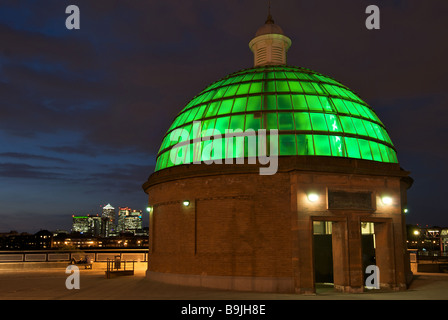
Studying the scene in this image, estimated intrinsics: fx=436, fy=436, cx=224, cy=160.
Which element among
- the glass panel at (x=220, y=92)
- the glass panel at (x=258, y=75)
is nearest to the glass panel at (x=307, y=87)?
the glass panel at (x=258, y=75)

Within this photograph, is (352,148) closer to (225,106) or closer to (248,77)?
(225,106)

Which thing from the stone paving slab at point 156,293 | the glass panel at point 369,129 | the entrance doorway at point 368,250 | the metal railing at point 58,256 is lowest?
the stone paving slab at point 156,293

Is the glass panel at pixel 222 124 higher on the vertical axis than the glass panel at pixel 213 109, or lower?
lower

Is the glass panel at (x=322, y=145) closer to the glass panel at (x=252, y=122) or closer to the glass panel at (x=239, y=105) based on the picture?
the glass panel at (x=252, y=122)

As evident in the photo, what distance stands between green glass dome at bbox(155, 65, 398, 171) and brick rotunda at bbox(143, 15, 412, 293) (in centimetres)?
8

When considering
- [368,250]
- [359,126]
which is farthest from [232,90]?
A: [368,250]

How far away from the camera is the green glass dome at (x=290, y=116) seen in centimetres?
2356

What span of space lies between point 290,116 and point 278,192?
4819mm

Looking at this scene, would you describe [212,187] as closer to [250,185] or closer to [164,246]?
[250,185]

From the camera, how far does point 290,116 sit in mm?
24141

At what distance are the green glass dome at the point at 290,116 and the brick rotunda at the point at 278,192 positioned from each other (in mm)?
76

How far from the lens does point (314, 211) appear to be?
69.3ft

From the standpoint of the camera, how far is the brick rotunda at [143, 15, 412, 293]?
21.1 m

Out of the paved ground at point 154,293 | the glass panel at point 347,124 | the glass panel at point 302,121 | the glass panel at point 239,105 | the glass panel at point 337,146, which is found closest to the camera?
the paved ground at point 154,293
